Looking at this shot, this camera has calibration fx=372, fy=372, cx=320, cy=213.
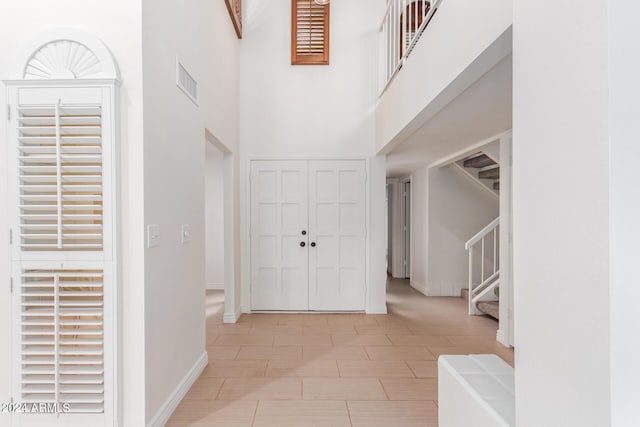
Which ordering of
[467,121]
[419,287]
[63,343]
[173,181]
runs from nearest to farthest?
1. [63,343]
2. [173,181]
3. [467,121]
4. [419,287]

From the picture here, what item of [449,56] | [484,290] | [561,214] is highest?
[449,56]

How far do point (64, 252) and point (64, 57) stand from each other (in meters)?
1.02

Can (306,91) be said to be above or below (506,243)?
above

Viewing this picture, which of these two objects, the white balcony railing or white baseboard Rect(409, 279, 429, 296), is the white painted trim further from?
white baseboard Rect(409, 279, 429, 296)

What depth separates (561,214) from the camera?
1.00 m

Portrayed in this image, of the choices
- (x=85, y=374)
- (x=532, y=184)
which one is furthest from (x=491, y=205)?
(x=85, y=374)

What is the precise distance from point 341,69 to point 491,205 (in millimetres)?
3161

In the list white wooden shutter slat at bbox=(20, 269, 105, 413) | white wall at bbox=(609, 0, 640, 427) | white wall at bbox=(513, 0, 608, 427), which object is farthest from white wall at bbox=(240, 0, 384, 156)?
white wall at bbox=(609, 0, 640, 427)

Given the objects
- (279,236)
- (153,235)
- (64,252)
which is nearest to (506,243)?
(279,236)

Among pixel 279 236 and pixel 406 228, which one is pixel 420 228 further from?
pixel 279 236

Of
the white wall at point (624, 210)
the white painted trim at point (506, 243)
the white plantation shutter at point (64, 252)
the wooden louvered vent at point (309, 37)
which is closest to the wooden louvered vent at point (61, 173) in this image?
the white plantation shutter at point (64, 252)

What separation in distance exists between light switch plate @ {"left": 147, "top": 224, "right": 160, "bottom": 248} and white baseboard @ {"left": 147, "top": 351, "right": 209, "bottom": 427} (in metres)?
0.97

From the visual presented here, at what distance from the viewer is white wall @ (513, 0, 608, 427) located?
0.85m

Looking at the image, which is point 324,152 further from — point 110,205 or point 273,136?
point 110,205
